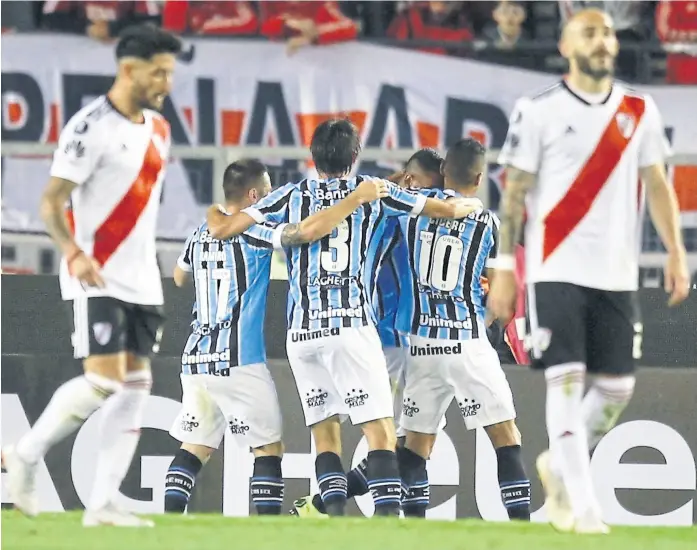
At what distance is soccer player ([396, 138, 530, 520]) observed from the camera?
826 cm

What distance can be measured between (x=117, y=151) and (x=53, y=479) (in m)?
3.21

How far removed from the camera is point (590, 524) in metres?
6.65

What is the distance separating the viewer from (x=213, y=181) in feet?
37.6

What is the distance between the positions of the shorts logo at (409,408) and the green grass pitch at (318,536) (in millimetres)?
1172

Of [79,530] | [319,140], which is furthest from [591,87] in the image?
[79,530]

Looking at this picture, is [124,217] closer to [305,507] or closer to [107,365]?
[107,365]

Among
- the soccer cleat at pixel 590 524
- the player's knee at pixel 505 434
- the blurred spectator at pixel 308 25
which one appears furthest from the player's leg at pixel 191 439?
the blurred spectator at pixel 308 25

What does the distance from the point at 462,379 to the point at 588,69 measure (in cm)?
200

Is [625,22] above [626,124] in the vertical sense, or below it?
above

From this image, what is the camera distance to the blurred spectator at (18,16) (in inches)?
477

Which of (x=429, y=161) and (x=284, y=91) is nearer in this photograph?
(x=429, y=161)

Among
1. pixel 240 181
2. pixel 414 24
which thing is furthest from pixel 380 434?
pixel 414 24

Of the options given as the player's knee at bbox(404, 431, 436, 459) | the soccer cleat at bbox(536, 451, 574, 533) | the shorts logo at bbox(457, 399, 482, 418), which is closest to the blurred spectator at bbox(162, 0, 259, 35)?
the player's knee at bbox(404, 431, 436, 459)

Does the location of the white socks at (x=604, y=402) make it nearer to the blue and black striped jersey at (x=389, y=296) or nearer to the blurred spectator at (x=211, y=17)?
the blue and black striped jersey at (x=389, y=296)
